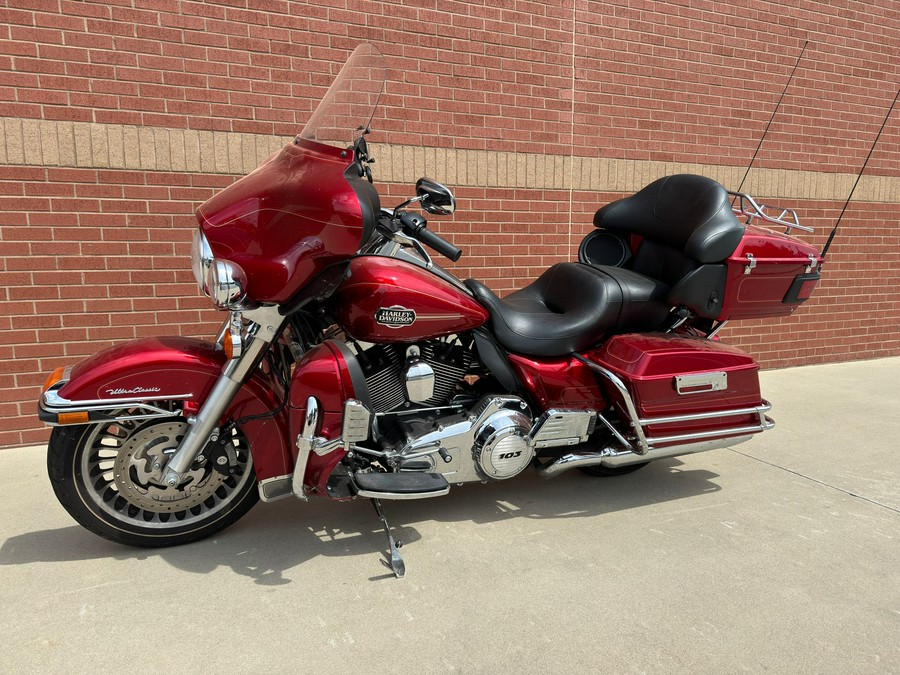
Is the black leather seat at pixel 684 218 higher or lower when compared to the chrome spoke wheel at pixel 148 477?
higher

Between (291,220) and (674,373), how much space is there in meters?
1.94

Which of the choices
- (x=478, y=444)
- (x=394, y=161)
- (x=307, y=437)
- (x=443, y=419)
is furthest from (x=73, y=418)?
(x=394, y=161)

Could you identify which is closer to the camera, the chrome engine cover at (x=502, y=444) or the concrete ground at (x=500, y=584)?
the concrete ground at (x=500, y=584)

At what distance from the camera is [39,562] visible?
2.82 m

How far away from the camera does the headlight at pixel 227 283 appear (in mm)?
2500

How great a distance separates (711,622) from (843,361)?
557cm

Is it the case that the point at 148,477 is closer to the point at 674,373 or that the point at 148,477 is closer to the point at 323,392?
the point at 323,392

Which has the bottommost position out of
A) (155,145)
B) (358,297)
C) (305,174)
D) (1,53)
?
(358,297)

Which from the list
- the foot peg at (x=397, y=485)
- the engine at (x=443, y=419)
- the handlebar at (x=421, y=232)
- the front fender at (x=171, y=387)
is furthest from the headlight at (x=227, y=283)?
the foot peg at (x=397, y=485)

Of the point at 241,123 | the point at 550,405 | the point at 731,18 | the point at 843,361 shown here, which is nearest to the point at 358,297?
the point at 550,405

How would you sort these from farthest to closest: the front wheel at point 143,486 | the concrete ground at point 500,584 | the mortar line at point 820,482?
the mortar line at point 820,482 < the front wheel at point 143,486 < the concrete ground at point 500,584

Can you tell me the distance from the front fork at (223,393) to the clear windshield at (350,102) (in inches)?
30.7

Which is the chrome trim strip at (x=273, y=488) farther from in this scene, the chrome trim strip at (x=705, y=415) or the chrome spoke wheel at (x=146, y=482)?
the chrome trim strip at (x=705, y=415)

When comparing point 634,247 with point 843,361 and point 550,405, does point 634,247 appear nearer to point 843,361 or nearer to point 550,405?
point 550,405
